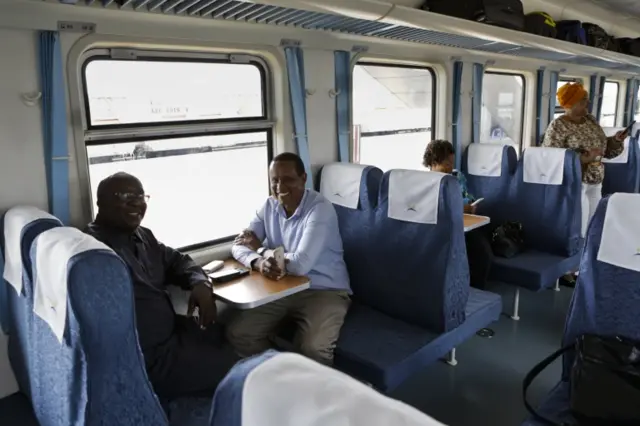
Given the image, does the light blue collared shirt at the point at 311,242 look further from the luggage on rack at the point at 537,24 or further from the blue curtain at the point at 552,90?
the blue curtain at the point at 552,90

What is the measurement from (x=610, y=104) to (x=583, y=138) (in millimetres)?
5085

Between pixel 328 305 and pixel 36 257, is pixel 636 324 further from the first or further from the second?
pixel 36 257

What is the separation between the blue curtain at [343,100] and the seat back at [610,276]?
1.98m

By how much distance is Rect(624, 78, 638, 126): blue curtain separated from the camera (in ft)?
28.5

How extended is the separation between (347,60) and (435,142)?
41.1 inches

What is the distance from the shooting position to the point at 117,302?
1.49 metres

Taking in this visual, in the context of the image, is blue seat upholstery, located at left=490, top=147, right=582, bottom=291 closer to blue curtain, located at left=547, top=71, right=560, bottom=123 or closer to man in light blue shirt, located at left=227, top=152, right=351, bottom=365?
man in light blue shirt, located at left=227, top=152, right=351, bottom=365

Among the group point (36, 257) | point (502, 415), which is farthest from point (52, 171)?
point (502, 415)

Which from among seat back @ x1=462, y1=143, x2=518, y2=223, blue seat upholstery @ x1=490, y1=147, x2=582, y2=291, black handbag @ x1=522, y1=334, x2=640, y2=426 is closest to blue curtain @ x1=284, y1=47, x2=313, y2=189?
blue seat upholstery @ x1=490, y1=147, x2=582, y2=291

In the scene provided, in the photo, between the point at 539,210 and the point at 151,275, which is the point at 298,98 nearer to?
the point at 151,275

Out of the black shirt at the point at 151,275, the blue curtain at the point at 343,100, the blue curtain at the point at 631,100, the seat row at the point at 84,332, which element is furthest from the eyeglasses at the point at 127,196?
the blue curtain at the point at 631,100

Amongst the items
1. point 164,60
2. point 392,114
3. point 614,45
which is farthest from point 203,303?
point 614,45

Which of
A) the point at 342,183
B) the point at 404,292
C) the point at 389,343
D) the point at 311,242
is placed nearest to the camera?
the point at 389,343

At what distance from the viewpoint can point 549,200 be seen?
3.81 meters
